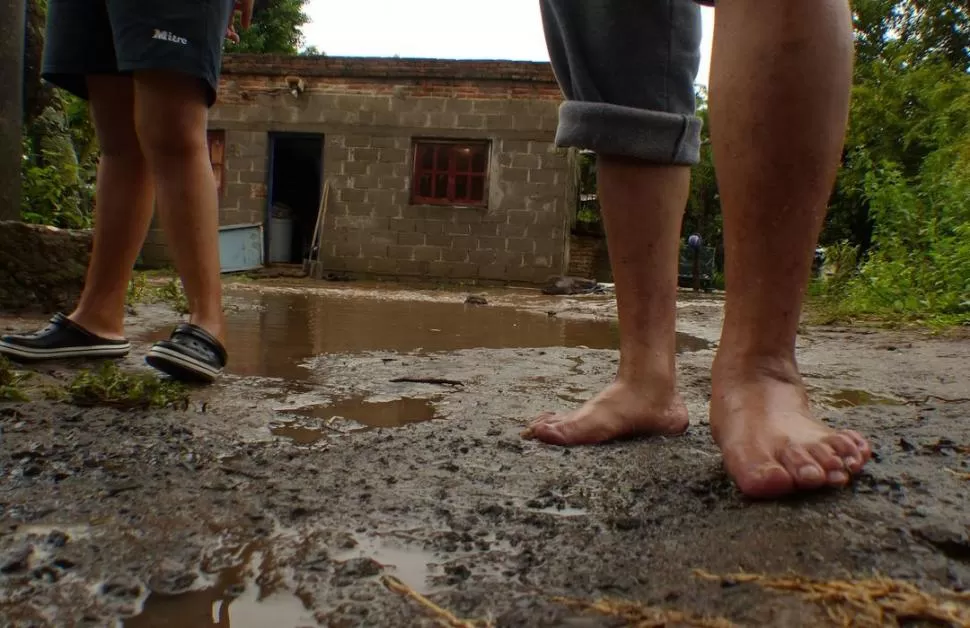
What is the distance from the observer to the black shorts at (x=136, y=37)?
175 cm

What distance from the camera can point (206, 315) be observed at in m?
1.88

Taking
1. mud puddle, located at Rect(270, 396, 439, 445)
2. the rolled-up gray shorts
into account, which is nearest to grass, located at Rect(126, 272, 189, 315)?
mud puddle, located at Rect(270, 396, 439, 445)

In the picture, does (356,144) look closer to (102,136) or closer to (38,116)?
(38,116)

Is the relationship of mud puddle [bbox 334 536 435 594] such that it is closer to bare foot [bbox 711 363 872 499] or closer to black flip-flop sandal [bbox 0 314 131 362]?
bare foot [bbox 711 363 872 499]

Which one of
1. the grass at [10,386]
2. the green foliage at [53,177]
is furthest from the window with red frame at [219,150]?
the grass at [10,386]

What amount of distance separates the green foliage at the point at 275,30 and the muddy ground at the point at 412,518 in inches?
913

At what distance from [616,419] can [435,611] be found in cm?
71

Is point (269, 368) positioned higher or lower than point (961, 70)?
lower

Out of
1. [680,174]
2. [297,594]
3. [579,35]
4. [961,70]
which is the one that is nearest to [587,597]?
[297,594]

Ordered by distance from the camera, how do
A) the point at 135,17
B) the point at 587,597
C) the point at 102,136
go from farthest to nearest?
the point at 102,136, the point at 135,17, the point at 587,597

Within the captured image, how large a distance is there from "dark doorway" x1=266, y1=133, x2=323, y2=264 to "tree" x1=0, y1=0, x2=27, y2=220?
8098 mm

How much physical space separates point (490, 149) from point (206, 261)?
9470 millimetres

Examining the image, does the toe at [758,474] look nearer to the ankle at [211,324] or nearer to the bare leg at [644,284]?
the bare leg at [644,284]

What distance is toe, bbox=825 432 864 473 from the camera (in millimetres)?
903
